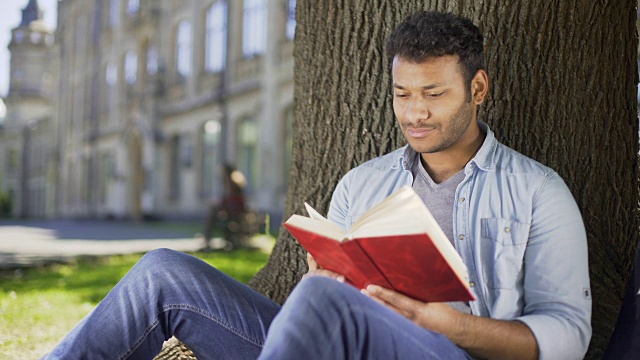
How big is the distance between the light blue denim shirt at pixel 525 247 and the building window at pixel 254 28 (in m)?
19.7

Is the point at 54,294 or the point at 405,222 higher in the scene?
the point at 405,222

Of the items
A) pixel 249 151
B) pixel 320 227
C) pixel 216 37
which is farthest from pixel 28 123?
pixel 320 227

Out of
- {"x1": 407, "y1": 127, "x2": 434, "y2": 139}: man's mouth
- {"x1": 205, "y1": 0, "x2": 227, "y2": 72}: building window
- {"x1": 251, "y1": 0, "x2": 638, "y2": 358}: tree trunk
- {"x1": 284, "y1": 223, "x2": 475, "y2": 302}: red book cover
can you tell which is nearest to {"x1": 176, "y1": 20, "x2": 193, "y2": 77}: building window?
{"x1": 205, "y1": 0, "x2": 227, "y2": 72}: building window

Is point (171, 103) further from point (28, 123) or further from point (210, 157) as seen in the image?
point (28, 123)

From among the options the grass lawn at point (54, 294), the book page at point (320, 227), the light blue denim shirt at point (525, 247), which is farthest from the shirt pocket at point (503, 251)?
the grass lawn at point (54, 294)

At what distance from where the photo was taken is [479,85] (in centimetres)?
254

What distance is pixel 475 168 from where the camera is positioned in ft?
8.40

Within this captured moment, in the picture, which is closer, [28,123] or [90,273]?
[90,273]

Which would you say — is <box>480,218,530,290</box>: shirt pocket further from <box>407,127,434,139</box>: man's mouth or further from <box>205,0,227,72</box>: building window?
<box>205,0,227,72</box>: building window

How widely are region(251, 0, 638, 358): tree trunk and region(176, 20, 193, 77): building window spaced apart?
23.4 meters

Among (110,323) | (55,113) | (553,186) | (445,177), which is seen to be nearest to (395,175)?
(445,177)

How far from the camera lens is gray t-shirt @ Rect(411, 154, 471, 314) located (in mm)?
2559

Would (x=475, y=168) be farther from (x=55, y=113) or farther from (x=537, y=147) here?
(x=55, y=113)

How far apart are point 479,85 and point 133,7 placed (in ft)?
103
